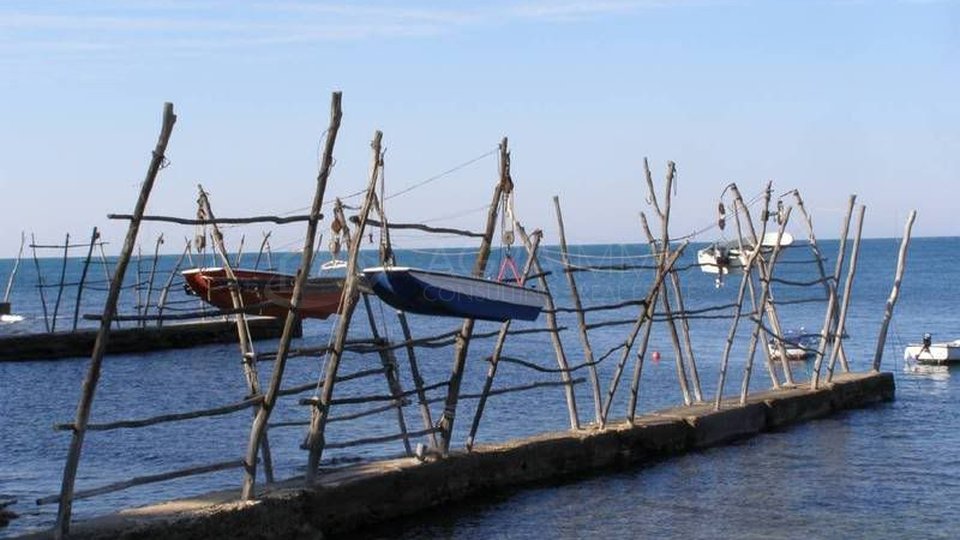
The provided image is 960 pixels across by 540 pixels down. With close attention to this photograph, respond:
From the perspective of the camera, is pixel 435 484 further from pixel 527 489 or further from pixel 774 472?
pixel 774 472

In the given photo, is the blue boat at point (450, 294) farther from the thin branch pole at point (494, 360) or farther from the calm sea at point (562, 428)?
the calm sea at point (562, 428)

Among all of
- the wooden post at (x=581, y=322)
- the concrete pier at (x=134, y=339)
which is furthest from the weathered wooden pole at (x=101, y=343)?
the concrete pier at (x=134, y=339)

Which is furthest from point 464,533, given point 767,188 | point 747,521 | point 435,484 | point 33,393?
point 33,393

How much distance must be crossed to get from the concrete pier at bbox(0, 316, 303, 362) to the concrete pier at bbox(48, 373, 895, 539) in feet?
57.7

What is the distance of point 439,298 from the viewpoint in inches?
505

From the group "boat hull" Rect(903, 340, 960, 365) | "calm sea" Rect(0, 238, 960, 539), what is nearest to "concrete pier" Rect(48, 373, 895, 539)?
"calm sea" Rect(0, 238, 960, 539)

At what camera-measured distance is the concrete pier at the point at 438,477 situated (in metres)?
10.6

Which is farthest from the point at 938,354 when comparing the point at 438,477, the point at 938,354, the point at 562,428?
the point at 438,477

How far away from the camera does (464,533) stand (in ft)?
40.7

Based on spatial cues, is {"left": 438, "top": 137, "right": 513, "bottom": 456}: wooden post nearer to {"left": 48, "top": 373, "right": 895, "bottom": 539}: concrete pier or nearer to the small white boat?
{"left": 48, "top": 373, "right": 895, "bottom": 539}: concrete pier

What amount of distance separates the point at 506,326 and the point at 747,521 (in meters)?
3.05

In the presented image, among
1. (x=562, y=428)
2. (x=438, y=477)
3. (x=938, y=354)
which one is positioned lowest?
(x=562, y=428)

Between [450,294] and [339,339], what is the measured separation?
158 cm

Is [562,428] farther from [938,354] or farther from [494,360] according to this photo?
[938,354]
